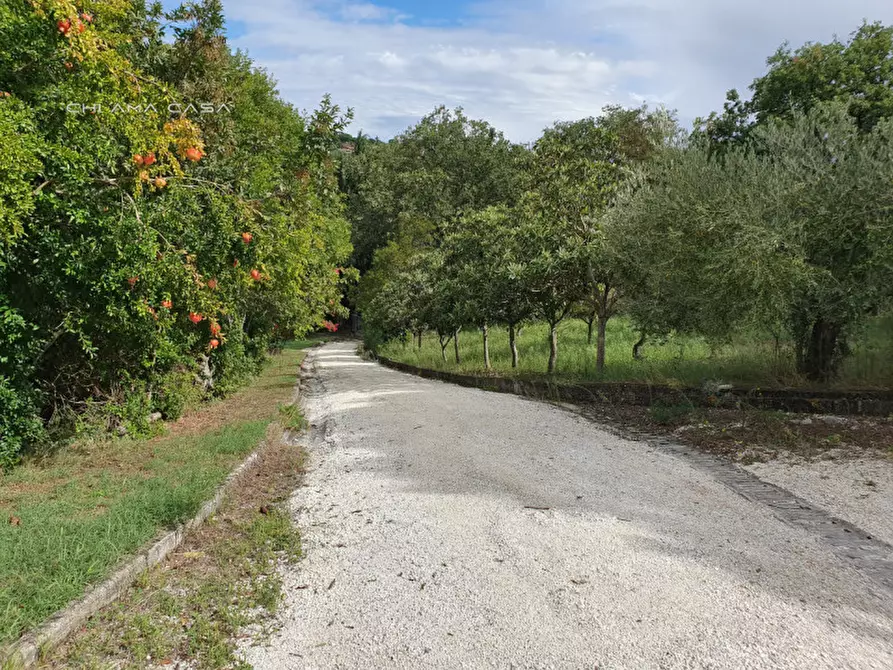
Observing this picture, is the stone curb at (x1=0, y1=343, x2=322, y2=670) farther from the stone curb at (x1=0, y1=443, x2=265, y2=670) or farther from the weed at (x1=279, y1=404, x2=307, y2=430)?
the weed at (x1=279, y1=404, x2=307, y2=430)

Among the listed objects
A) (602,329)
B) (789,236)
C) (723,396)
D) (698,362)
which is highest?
(789,236)

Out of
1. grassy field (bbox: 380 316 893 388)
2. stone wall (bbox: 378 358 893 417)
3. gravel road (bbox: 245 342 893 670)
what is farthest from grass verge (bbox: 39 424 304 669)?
grassy field (bbox: 380 316 893 388)

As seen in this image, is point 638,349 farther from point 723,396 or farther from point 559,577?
point 559,577

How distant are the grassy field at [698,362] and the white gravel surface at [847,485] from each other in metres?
4.42

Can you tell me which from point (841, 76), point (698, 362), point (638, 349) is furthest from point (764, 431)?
point (841, 76)

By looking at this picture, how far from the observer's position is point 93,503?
5973 millimetres

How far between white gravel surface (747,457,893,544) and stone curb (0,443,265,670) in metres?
5.78

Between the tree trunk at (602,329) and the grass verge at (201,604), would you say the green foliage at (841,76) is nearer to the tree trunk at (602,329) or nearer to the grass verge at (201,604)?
the tree trunk at (602,329)

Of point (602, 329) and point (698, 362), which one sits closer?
point (698, 362)

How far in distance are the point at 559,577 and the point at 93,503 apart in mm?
4590

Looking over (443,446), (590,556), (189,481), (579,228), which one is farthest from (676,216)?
(189,481)

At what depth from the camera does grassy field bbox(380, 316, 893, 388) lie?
11391mm

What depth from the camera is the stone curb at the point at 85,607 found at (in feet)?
10.3

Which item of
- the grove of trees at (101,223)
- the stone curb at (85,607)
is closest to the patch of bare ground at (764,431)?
the stone curb at (85,607)
